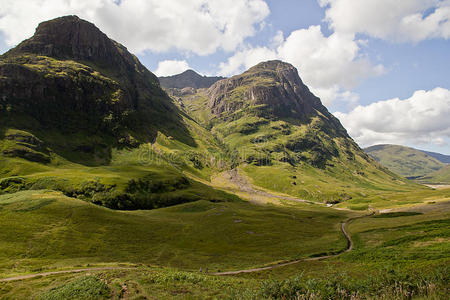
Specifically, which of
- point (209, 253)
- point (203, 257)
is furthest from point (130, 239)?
point (209, 253)

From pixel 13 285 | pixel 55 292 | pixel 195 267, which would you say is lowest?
pixel 195 267

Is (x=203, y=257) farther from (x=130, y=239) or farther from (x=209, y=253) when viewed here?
(x=130, y=239)

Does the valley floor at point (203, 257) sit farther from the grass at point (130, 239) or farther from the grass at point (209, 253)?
the grass at point (130, 239)

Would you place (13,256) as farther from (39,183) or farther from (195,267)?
(39,183)

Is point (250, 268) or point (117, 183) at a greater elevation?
point (117, 183)

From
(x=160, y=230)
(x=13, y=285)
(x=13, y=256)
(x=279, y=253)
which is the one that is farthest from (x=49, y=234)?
(x=279, y=253)

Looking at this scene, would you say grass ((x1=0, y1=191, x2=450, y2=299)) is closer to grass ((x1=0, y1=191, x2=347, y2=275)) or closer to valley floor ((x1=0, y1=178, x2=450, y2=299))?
valley floor ((x1=0, y1=178, x2=450, y2=299))

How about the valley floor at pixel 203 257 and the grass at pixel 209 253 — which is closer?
the grass at pixel 209 253

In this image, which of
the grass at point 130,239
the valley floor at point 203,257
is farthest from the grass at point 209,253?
the grass at point 130,239

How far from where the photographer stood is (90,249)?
230 ft

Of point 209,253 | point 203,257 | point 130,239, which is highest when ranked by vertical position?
point 130,239

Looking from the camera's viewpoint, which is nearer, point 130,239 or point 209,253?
point 209,253

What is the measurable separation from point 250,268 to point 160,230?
52656 mm

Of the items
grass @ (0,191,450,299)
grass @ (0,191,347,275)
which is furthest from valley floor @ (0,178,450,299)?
grass @ (0,191,347,275)
